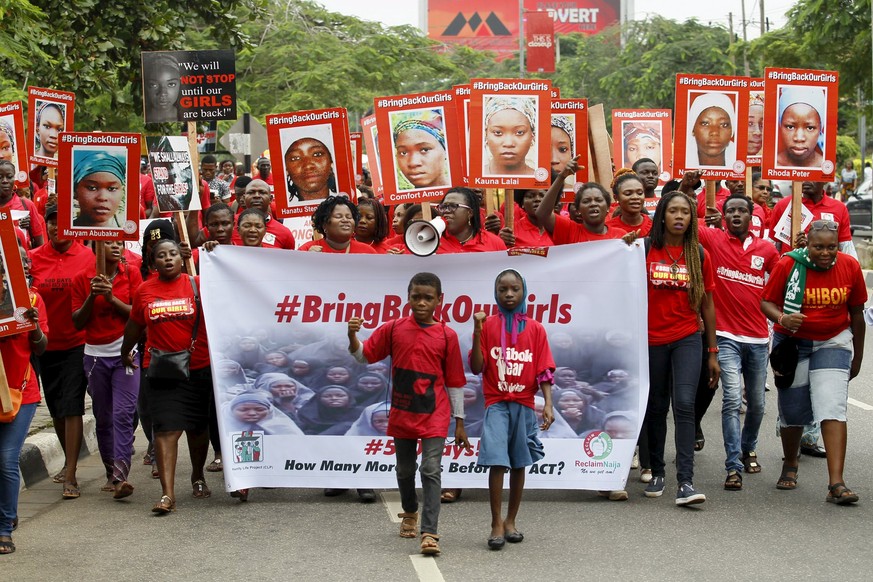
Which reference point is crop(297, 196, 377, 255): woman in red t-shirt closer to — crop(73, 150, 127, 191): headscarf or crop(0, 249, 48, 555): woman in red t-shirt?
crop(73, 150, 127, 191): headscarf

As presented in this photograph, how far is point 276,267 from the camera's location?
838cm

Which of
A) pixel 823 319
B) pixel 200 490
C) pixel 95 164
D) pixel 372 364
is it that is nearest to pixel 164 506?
pixel 200 490

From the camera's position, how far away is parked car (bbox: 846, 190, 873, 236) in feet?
117

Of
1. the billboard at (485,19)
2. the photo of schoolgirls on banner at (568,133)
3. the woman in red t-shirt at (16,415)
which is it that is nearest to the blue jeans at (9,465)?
the woman in red t-shirt at (16,415)

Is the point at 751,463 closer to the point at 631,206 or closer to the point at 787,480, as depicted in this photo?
the point at 787,480

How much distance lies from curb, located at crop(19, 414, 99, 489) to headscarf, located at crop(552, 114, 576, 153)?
4.48 meters

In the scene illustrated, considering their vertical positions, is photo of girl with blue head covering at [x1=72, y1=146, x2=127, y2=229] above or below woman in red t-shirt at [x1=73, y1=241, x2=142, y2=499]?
above

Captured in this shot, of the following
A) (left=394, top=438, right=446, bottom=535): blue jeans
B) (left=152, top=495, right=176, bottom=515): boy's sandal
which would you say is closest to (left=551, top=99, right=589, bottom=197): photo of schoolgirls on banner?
(left=394, top=438, right=446, bottom=535): blue jeans

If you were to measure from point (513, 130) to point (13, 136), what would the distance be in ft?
15.5

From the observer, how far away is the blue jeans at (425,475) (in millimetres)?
6910

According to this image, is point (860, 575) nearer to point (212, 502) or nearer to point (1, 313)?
point (212, 502)

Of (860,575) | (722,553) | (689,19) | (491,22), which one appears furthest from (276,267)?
(491,22)

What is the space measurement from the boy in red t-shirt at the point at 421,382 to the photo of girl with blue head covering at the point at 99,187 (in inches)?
90.3

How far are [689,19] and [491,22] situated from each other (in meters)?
80.0
